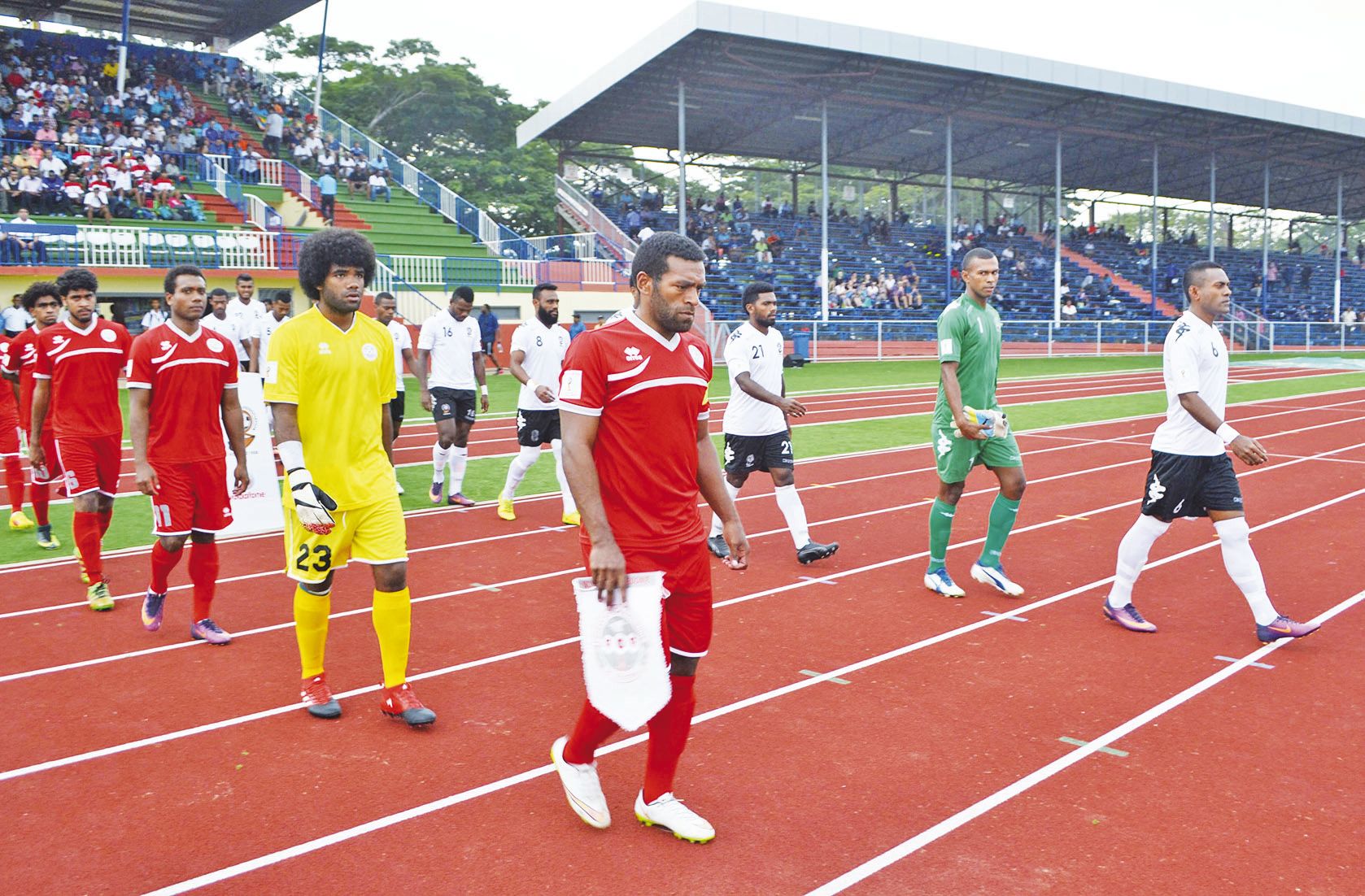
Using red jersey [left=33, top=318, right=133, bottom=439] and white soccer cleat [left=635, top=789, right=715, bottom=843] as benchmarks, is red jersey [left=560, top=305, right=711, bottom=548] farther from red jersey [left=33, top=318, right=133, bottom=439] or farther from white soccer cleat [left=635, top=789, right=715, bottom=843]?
red jersey [left=33, top=318, right=133, bottom=439]

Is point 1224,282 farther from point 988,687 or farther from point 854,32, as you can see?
point 854,32

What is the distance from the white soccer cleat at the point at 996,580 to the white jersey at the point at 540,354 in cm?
391

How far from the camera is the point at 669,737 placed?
371 cm

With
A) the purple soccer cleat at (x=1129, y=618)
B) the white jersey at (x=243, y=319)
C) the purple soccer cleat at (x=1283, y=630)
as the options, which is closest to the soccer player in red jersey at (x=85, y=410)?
the white jersey at (x=243, y=319)

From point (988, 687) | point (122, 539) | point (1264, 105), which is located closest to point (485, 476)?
point (122, 539)

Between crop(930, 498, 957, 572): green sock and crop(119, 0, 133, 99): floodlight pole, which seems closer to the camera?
crop(930, 498, 957, 572): green sock

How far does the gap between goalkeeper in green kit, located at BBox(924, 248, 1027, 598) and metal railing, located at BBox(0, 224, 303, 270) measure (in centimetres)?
1960

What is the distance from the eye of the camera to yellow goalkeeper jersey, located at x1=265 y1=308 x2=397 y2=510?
4.60 metres

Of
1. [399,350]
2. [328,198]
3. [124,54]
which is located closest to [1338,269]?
[328,198]

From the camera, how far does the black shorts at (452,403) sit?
32.8ft

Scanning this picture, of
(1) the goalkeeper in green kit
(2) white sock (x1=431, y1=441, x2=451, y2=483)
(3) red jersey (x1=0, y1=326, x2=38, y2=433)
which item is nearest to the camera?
(1) the goalkeeper in green kit

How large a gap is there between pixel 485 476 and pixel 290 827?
7945mm

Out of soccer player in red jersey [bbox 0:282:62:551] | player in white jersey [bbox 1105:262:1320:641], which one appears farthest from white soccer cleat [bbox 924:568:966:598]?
soccer player in red jersey [bbox 0:282:62:551]

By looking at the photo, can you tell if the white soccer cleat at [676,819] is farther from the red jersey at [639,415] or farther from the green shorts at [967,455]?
the green shorts at [967,455]
